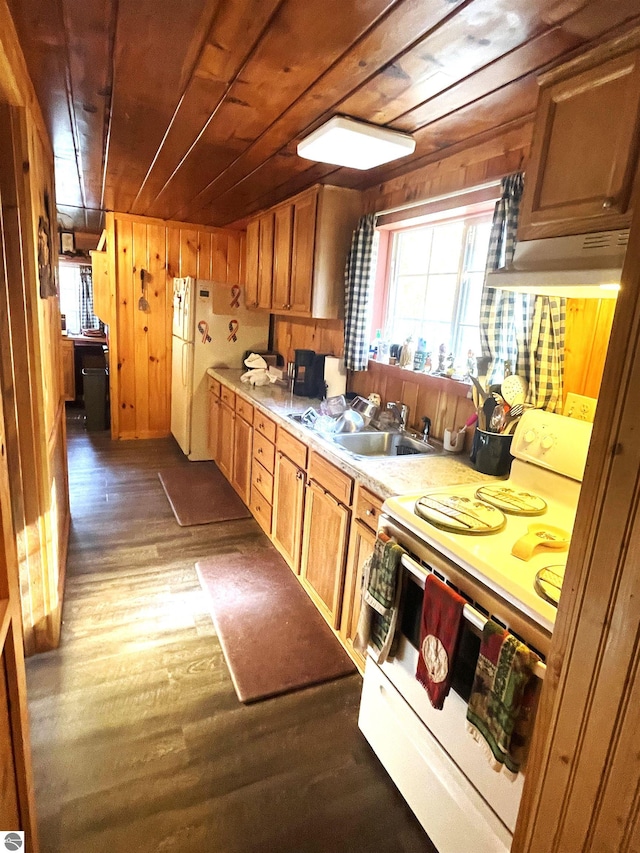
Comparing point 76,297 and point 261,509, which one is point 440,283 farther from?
point 76,297

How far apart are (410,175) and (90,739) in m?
2.82

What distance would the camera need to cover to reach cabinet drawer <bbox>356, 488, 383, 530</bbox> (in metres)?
1.84

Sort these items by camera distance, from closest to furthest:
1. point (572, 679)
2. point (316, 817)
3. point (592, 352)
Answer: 1. point (572, 679)
2. point (316, 817)
3. point (592, 352)

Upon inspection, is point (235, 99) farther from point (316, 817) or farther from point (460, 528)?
point (316, 817)

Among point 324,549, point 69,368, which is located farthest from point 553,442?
point 69,368

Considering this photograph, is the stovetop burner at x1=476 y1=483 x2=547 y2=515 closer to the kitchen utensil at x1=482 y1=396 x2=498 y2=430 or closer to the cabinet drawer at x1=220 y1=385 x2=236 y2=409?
the kitchen utensil at x1=482 y1=396 x2=498 y2=430

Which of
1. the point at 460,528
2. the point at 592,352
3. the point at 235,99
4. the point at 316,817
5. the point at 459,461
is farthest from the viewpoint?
the point at 459,461

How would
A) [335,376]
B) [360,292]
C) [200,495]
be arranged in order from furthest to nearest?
1. [200,495]
2. [335,376]
3. [360,292]

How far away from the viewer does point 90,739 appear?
67.1 inches

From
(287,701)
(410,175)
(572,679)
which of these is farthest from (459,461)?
(410,175)

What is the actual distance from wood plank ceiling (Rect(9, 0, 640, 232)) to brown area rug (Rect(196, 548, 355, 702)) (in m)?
2.18

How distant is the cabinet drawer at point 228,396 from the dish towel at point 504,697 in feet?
9.41

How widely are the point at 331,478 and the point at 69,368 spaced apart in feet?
17.0

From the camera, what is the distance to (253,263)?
403 centimetres
